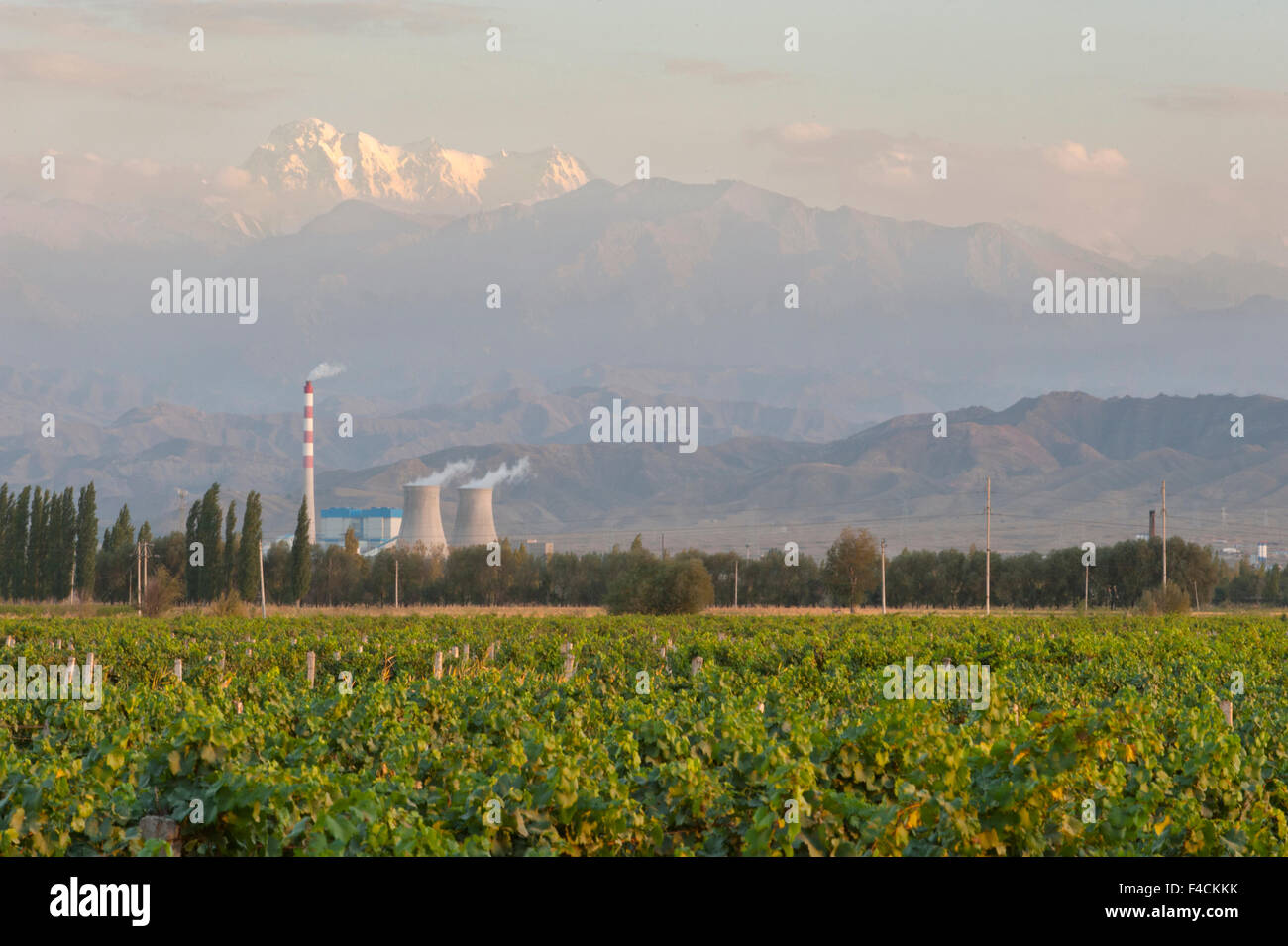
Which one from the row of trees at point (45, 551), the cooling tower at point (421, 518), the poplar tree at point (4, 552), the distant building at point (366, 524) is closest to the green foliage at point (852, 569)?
the row of trees at point (45, 551)

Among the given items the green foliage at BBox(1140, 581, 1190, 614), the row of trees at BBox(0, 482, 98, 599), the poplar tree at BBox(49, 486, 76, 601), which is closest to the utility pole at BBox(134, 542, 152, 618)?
the row of trees at BBox(0, 482, 98, 599)

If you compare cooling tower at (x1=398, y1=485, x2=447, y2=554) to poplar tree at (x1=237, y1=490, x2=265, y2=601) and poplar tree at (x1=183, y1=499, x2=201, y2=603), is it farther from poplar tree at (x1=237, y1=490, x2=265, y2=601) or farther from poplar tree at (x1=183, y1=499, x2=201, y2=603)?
poplar tree at (x1=237, y1=490, x2=265, y2=601)

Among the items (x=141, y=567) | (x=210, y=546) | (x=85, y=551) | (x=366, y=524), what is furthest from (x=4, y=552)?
(x=366, y=524)

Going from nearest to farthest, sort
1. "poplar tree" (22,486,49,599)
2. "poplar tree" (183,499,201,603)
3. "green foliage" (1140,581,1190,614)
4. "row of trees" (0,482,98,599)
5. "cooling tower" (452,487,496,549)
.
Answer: "green foliage" (1140,581,1190,614) < "poplar tree" (183,499,201,603) < "poplar tree" (22,486,49,599) < "row of trees" (0,482,98,599) < "cooling tower" (452,487,496,549)

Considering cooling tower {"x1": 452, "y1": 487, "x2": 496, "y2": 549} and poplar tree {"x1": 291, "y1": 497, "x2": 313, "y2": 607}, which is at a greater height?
cooling tower {"x1": 452, "y1": 487, "x2": 496, "y2": 549}

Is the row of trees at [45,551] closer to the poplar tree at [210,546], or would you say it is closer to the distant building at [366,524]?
the poplar tree at [210,546]

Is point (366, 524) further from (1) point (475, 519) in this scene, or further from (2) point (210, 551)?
(2) point (210, 551)

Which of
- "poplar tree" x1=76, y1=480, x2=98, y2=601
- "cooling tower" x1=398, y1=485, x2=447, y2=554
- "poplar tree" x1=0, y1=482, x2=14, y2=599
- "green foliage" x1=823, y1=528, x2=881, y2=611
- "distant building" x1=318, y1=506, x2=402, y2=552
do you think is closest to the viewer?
"green foliage" x1=823, y1=528, x2=881, y2=611
